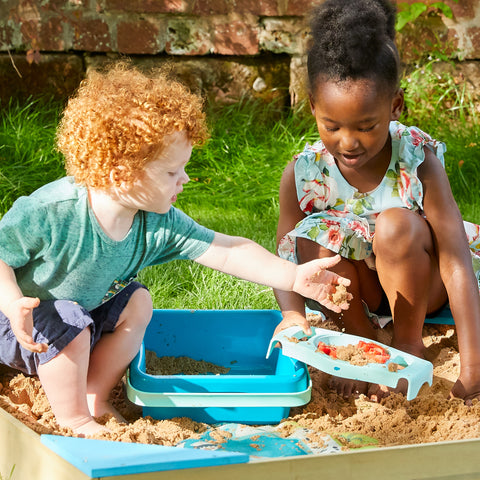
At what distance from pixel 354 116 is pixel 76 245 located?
27.9 inches

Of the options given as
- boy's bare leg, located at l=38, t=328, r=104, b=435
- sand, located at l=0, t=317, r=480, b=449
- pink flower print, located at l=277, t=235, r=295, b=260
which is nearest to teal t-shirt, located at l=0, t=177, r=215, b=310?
boy's bare leg, located at l=38, t=328, r=104, b=435

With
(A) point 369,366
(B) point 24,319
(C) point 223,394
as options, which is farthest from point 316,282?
(B) point 24,319

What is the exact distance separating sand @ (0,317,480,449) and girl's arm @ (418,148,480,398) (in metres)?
0.11

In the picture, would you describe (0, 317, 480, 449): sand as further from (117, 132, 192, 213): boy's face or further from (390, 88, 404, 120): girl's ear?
(390, 88, 404, 120): girl's ear

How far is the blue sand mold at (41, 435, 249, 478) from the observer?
1.25 metres

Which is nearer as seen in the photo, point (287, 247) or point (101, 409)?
point (101, 409)

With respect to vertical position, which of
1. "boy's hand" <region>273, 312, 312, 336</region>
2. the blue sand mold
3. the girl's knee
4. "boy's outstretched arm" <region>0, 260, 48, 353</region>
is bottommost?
"boy's hand" <region>273, 312, 312, 336</region>

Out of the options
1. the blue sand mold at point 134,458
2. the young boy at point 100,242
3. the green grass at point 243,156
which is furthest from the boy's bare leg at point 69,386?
the green grass at point 243,156

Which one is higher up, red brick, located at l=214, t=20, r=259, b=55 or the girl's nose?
the girl's nose

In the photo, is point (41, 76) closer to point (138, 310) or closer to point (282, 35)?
point (282, 35)

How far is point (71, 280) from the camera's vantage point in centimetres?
168

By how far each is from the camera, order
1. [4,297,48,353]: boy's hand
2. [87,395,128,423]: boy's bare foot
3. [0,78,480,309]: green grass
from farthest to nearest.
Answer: [0,78,480,309]: green grass, [87,395,128,423]: boy's bare foot, [4,297,48,353]: boy's hand

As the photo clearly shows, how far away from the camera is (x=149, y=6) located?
369 cm

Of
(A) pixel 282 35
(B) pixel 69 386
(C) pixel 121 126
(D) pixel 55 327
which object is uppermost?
(C) pixel 121 126
